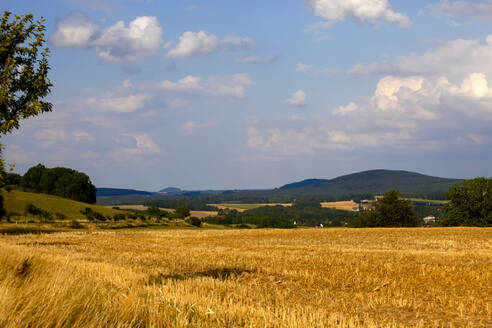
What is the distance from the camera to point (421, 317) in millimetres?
11383

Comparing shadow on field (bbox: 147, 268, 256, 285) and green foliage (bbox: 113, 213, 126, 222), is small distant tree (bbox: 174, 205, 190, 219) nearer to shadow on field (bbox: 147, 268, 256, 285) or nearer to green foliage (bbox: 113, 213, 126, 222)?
green foliage (bbox: 113, 213, 126, 222)

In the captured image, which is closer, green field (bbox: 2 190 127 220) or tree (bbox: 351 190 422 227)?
tree (bbox: 351 190 422 227)

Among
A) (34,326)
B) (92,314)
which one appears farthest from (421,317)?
(34,326)

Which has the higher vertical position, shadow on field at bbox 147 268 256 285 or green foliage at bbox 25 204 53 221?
shadow on field at bbox 147 268 256 285

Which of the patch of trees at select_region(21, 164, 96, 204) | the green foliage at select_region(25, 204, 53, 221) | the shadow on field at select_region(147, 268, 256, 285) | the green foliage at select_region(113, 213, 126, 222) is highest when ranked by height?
the patch of trees at select_region(21, 164, 96, 204)

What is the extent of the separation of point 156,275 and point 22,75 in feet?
40.4

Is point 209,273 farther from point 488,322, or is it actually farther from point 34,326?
point 34,326

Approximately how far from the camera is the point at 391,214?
89.1 metres

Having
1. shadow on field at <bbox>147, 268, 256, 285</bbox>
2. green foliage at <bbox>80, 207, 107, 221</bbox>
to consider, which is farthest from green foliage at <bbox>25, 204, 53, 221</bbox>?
shadow on field at <bbox>147, 268, 256, 285</bbox>

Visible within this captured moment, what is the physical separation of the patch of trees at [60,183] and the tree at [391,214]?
98.8m

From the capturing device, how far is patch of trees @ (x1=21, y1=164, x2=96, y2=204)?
149750mm

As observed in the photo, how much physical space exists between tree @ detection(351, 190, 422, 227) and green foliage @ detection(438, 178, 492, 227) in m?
6.76

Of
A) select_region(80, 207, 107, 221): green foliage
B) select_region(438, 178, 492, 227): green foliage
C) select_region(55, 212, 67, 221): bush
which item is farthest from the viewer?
select_region(80, 207, 107, 221): green foliage

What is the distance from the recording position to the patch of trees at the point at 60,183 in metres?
150
